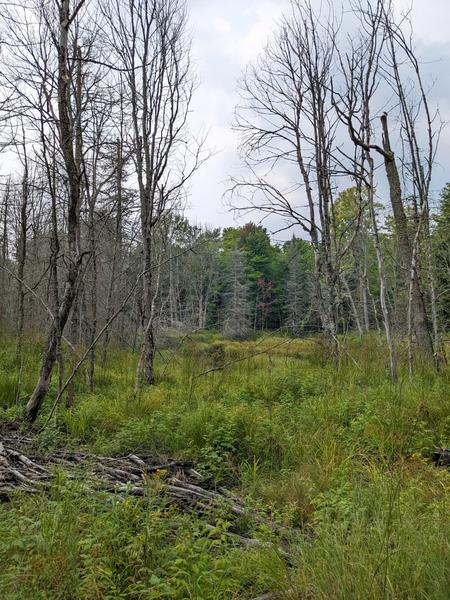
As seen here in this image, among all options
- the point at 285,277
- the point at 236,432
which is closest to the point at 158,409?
the point at 236,432

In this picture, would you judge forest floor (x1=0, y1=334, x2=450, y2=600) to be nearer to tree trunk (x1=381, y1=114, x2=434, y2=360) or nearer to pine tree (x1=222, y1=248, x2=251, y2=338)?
tree trunk (x1=381, y1=114, x2=434, y2=360)

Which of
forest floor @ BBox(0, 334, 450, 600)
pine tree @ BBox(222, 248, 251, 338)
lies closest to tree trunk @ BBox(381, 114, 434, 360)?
forest floor @ BBox(0, 334, 450, 600)

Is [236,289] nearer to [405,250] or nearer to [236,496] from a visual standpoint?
[405,250]

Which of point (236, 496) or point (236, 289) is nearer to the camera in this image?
point (236, 496)

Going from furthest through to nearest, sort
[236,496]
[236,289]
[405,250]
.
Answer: [236,289] → [405,250] → [236,496]

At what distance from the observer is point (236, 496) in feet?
11.0

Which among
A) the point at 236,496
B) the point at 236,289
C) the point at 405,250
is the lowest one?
the point at 236,496

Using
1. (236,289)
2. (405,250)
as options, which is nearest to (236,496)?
(405,250)

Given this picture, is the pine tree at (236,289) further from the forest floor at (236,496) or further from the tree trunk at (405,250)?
the forest floor at (236,496)

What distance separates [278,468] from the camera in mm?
3971

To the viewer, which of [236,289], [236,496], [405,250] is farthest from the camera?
[236,289]

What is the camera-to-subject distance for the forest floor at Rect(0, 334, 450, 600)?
1.93 metres

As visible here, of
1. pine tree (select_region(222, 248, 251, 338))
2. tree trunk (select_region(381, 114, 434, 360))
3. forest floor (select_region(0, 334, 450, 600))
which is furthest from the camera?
pine tree (select_region(222, 248, 251, 338))

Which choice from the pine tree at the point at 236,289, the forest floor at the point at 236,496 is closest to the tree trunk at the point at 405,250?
the forest floor at the point at 236,496
